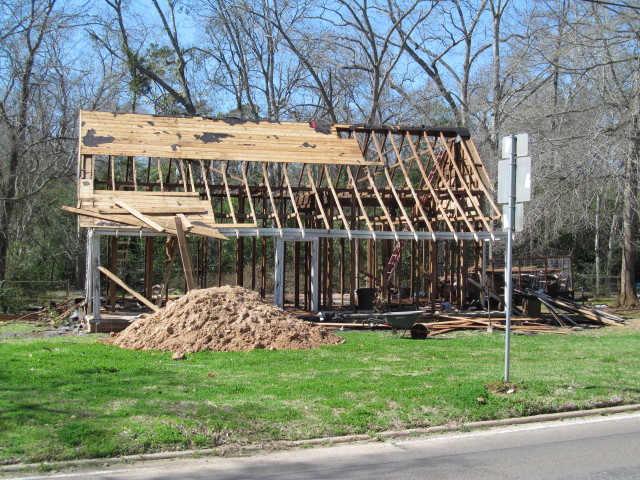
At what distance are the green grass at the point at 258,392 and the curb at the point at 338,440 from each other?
108mm

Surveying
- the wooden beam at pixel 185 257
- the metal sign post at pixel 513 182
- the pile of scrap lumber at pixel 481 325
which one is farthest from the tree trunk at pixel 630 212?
the wooden beam at pixel 185 257

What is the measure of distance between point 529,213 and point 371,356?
1443cm

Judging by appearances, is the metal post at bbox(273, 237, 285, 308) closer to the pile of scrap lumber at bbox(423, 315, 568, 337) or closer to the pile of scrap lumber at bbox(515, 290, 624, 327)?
the pile of scrap lumber at bbox(423, 315, 568, 337)

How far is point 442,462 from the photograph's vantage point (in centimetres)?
653

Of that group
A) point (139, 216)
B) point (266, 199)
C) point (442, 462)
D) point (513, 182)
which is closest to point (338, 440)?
point (442, 462)

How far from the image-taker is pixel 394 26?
33562mm

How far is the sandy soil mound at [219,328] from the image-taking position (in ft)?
41.4

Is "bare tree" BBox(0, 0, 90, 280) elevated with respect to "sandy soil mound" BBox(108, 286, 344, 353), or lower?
elevated

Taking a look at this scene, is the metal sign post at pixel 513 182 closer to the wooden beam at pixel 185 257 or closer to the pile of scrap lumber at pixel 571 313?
the wooden beam at pixel 185 257

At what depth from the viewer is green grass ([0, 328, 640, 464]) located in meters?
6.81

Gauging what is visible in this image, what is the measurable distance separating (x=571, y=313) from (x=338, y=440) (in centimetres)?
1496

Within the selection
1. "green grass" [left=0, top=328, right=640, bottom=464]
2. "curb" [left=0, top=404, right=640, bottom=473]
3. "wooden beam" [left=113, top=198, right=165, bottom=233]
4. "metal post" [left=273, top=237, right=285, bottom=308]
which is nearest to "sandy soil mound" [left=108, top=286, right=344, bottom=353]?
"green grass" [left=0, top=328, right=640, bottom=464]

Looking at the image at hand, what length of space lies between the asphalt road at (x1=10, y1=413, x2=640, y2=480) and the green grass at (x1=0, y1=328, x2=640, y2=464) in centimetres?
39

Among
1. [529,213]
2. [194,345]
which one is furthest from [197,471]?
[529,213]
